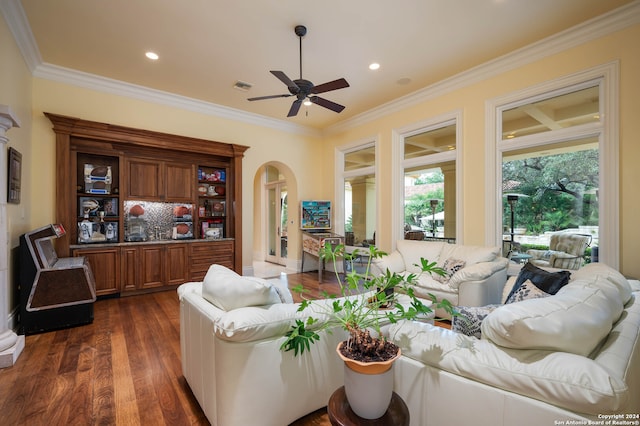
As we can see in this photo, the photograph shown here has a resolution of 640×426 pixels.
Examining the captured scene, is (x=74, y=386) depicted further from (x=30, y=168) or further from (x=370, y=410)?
(x=30, y=168)

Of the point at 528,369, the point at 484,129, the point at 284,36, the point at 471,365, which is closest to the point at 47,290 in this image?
the point at 284,36

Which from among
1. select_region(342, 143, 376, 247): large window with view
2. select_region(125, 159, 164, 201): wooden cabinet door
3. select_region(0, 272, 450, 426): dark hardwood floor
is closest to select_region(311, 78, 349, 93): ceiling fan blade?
select_region(0, 272, 450, 426): dark hardwood floor

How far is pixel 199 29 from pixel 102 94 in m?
2.37

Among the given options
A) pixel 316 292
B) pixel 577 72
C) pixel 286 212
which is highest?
pixel 577 72

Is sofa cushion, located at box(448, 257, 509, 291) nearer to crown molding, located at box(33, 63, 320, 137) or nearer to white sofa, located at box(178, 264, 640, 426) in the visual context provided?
white sofa, located at box(178, 264, 640, 426)

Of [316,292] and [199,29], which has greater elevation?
[199,29]

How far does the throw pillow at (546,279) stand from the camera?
6.77 feet

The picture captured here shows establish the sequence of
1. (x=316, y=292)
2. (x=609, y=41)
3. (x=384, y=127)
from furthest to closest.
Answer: (x=384, y=127)
(x=316, y=292)
(x=609, y=41)

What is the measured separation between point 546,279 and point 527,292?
0.75 feet

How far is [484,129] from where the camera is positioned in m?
4.17

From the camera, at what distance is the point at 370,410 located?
3.47ft

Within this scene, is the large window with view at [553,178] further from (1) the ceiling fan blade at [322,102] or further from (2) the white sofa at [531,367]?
(2) the white sofa at [531,367]

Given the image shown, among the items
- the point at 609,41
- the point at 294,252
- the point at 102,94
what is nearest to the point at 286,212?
the point at 294,252

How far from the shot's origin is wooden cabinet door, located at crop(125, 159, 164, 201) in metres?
4.76
